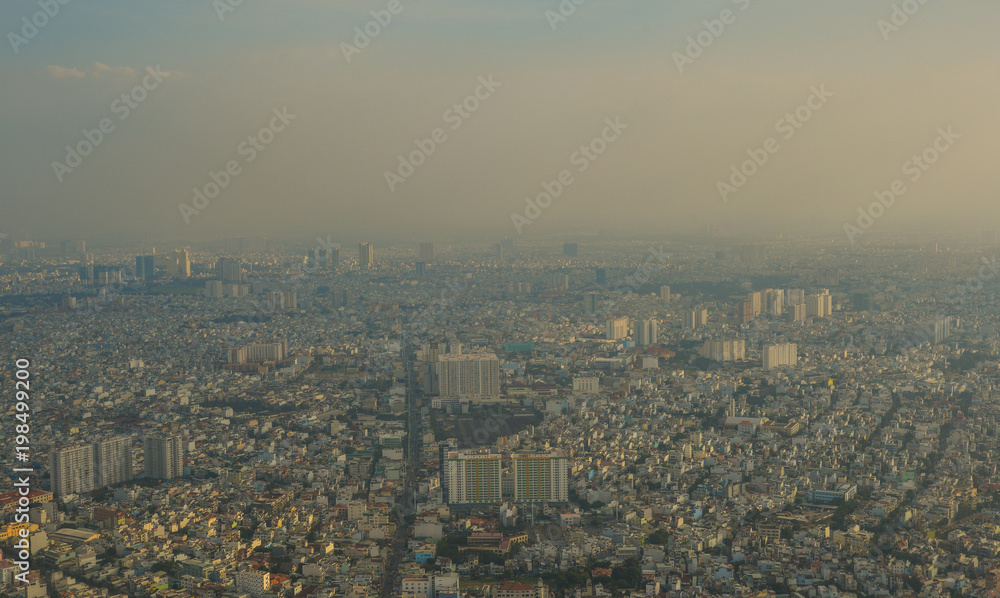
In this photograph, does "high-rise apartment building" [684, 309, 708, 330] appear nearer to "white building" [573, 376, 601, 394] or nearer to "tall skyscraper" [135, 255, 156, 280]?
"white building" [573, 376, 601, 394]

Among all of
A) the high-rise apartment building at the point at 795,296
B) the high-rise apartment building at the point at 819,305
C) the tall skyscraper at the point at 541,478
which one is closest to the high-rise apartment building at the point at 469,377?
the tall skyscraper at the point at 541,478

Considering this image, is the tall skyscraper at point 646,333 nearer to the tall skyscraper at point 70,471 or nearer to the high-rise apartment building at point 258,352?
the high-rise apartment building at point 258,352

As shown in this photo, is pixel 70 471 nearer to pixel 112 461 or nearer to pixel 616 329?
pixel 112 461

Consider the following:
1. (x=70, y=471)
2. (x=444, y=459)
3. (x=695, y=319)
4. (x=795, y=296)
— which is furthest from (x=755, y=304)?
(x=70, y=471)

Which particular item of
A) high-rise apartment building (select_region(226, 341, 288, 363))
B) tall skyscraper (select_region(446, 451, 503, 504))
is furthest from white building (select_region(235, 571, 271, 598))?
high-rise apartment building (select_region(226, 341, 288, 363))

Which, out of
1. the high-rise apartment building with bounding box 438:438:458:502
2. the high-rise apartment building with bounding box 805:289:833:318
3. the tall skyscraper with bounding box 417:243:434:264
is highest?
the tall skyscraper with bounding box 417:243:434:264

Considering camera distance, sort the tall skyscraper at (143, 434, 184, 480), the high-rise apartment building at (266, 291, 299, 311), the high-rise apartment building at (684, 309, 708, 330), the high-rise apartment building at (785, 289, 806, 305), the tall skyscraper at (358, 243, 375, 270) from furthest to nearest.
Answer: the tall skyscraper at (358, 243, 375, 270) → the high-rise apartment building at (266, 291, 299, 311) → the high-rise apartment building at (785, 289, 806, 305) → the high-rise apartment building at (684, 309, 708, 330) → the tall skyscraper at (143, 434, 184, 480)

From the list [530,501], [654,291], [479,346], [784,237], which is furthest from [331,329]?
[784,237]
